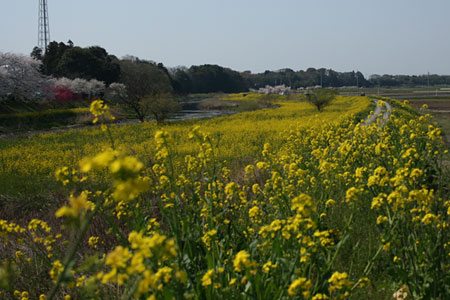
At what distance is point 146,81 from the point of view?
85.0 ft

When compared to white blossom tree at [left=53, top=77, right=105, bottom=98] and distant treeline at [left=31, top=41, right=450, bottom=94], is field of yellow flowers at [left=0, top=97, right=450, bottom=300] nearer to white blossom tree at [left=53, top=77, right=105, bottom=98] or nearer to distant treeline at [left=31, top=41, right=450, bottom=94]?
distant treeline at [left=31, top=41, right=450, bottom=94]

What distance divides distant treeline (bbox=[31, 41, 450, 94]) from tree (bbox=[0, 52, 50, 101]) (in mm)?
9299

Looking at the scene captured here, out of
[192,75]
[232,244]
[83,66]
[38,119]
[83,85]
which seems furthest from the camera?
[192,75]

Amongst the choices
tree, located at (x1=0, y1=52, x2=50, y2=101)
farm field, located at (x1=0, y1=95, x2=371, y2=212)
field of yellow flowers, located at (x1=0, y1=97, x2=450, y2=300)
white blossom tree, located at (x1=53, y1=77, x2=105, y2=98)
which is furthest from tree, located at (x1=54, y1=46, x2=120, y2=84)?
field of yellow flowers, located at (x1=0, y1=97, x2=450, y2=300)

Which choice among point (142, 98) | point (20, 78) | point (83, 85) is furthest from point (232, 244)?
point (83, 85)

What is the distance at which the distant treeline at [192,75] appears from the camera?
1606 inches

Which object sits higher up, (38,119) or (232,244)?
(38,119)

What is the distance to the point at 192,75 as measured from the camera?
83.8 metres

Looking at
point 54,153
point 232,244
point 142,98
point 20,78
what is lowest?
point 54,153

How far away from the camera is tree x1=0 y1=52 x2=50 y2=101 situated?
87.5 ft

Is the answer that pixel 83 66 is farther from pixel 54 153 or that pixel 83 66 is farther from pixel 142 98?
pixel 54 153

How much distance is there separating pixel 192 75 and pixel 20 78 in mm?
56878

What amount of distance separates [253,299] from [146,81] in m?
25.0

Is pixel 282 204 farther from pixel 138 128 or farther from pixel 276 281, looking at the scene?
pixel 138 128
